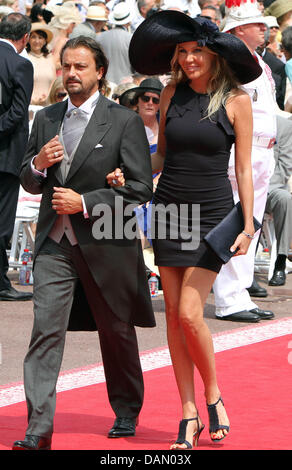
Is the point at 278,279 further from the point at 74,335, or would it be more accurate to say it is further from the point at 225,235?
the point at 225,235

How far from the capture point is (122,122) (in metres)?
5.28

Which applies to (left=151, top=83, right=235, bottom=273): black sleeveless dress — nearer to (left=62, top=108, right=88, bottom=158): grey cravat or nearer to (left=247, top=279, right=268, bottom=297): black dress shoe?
(left=62, top=108, right=88, bottom=158): grey cravat

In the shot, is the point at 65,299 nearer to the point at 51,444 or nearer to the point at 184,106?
the point at 51,444

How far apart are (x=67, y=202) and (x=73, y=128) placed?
0.43 m

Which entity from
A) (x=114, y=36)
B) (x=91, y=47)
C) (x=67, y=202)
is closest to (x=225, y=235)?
(x=67, y=202)

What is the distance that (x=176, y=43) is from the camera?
210 inches

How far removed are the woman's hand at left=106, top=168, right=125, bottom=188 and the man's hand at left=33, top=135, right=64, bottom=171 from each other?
0.80 feet

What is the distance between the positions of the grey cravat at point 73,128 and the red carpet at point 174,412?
4.52ft

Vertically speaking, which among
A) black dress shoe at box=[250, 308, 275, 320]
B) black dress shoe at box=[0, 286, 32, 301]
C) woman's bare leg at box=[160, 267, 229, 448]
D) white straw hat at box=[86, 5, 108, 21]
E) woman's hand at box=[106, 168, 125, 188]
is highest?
woman's hand at box=[106, 168, 125, 188]

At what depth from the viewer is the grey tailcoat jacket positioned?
5172 millimetres

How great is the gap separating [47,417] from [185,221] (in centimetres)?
110

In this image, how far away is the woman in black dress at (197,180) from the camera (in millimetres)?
5141

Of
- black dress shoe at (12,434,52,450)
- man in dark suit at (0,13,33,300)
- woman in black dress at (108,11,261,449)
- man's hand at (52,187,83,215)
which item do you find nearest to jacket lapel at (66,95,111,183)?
man's hand at (52,187,83,215)

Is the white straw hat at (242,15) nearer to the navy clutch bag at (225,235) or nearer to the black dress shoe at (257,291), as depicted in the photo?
the black dress shoe at (257,291)
